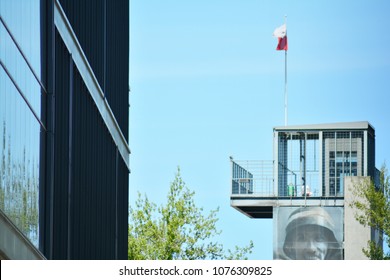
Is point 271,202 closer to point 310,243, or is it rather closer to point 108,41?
point 310,243

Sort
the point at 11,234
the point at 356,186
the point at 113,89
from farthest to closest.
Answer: the point at 356,186 → the point at 113,89 → the point at 11,234

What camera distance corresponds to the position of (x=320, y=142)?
6631cm

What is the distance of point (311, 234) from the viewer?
221 feet

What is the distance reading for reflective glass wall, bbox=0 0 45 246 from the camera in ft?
67.8

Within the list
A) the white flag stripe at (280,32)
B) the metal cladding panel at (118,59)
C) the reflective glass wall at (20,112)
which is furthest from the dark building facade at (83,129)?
the white flag stripe at (280,32)

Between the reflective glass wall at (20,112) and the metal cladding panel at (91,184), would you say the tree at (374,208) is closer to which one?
the metal cladding panel at (91,184)

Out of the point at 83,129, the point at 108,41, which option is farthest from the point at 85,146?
the point at 108,41

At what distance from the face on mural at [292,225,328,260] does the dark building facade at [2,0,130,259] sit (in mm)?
22500

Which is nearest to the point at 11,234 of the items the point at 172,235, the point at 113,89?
the point at 113,89

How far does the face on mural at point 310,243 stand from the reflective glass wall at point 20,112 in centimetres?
4294
